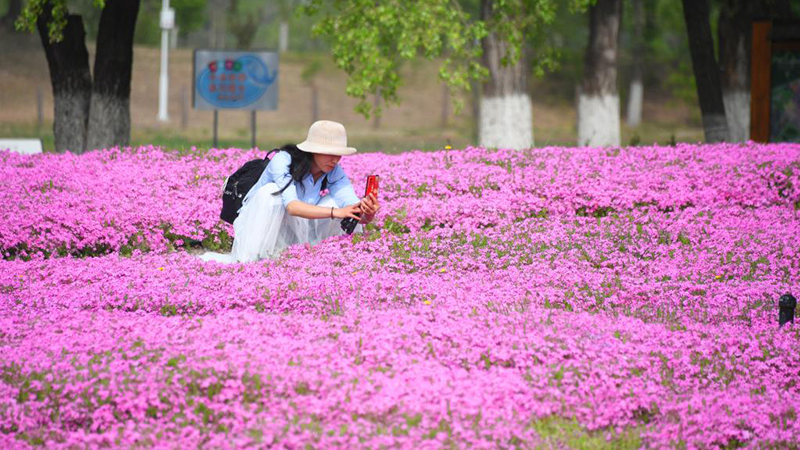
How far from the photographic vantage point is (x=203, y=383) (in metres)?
6.00

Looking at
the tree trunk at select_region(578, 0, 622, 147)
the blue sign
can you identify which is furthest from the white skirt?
the tree trunk at select_region(578, 0, 622, 147)

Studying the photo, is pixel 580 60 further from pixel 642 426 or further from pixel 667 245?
pixel 642 426

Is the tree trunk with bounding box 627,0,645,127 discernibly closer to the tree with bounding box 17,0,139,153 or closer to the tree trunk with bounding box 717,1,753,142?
the tree trunk with bounding box 717,1,753,142

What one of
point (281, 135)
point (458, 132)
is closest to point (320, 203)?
point (281, 135)

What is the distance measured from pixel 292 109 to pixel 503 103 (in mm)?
30127

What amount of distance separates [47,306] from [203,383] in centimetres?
263

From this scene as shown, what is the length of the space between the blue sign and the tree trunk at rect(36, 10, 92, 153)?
5080mm

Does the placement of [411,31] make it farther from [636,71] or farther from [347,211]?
[636,71]

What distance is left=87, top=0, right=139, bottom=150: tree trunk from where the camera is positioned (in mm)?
16859

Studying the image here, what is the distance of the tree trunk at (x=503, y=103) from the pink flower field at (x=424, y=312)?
7.43 meters

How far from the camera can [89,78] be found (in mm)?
17688

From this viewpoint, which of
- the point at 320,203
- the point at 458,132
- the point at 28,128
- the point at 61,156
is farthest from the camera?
the point at 458,132

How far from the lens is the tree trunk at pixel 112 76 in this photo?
16859 mm

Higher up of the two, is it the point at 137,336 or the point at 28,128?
the point at 28,128
